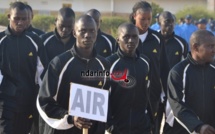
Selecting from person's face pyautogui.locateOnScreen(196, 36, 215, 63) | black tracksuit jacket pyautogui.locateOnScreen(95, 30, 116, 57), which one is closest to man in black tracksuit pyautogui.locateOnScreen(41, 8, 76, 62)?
black tracksuit jacket pyautogui.locateOnScreen(95, 30, 116, 57)

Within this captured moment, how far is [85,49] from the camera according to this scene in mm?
5523

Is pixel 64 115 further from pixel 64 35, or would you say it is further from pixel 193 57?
pixel 64 35

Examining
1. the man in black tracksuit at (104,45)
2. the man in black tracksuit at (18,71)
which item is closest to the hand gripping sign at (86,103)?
the man in black tracksuit at (18,71)

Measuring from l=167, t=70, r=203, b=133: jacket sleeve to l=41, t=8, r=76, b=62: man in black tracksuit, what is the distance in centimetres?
231

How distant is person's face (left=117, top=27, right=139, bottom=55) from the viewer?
6203 mm

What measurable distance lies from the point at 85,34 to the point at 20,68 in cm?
179

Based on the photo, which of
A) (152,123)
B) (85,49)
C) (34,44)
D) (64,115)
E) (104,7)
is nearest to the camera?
(64,115)

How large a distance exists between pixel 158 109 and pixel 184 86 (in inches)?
86.5

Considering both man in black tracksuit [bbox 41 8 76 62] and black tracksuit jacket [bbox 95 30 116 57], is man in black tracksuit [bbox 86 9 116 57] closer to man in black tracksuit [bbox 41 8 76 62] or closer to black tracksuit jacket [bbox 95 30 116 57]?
black tracksuit jacket [bbox 95 30 116 57]

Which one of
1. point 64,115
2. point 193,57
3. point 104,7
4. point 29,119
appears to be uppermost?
point 193,57

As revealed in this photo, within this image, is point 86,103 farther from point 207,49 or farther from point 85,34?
point 207,49

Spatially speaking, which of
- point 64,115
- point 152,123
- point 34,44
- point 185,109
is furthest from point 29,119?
point 185,109

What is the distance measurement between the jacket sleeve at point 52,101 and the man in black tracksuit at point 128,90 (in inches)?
35.8

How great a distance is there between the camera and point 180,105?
5410mm
